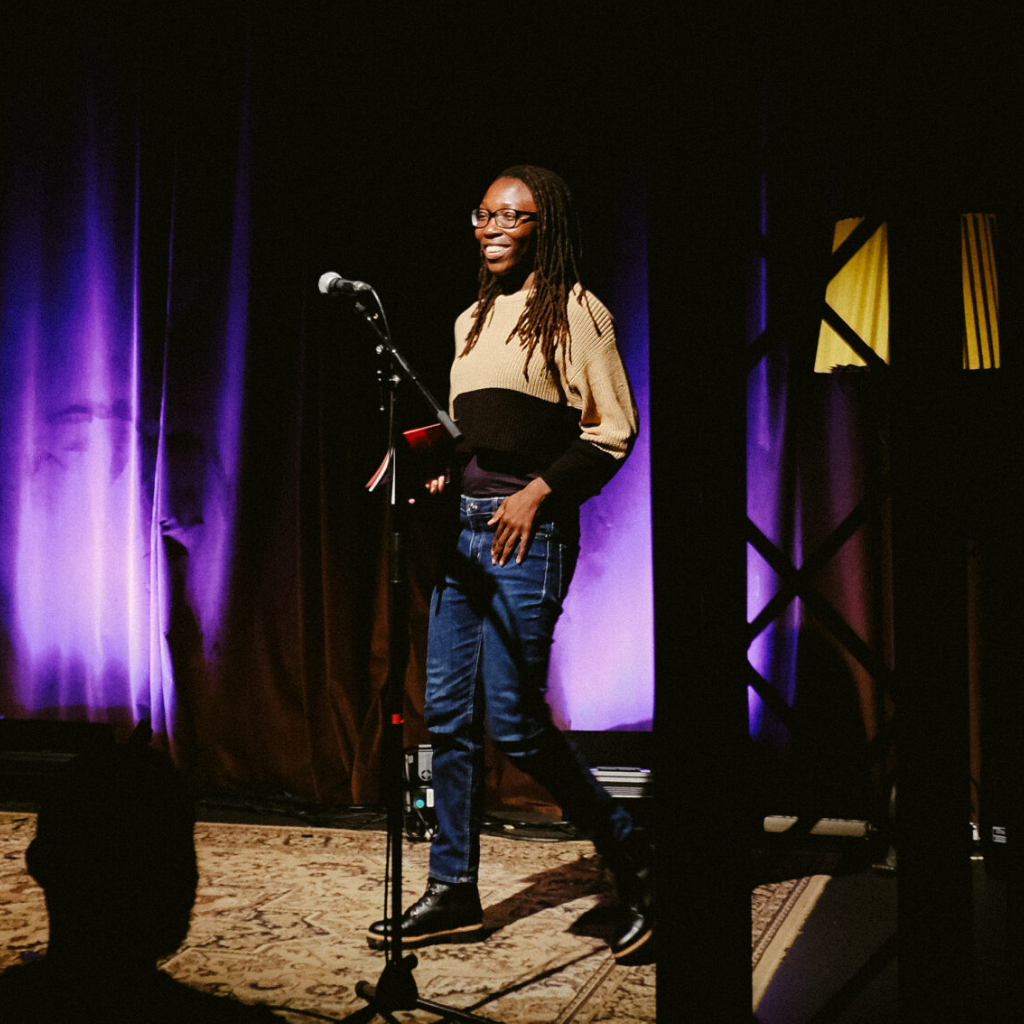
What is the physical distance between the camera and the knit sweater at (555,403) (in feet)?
6.42

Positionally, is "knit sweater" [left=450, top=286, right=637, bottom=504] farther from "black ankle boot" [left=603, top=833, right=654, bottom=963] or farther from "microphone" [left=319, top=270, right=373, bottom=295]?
"black ankle boot" [left=603, top=833, right=654, bottom=963]

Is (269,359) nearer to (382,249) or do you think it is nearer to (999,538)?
(382,249)

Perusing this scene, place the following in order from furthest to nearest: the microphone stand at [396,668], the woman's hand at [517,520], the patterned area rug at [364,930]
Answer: the woman's hand at [517,520], the patterned area rug at [364,930], the microphone stand at [396,668]

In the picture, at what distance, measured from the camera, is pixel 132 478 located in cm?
380

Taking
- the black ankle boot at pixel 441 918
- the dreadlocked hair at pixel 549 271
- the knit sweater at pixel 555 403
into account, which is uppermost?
the dreadlocked hair at pixel 549 271

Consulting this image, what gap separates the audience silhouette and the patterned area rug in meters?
0.12

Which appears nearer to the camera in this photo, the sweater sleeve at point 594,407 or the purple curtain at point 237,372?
the sweater sleeve at point 594,407

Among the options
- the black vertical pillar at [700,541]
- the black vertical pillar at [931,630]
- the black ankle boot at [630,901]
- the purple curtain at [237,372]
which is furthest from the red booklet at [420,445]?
the purple curtain at [237,372]

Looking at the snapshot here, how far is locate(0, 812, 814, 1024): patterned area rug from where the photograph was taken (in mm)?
1778

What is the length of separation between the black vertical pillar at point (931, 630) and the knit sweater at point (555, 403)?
648mm

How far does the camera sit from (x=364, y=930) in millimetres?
2145

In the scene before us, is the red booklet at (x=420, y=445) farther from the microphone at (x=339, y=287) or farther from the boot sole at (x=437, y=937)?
the boot sole at (x=437, y=937)

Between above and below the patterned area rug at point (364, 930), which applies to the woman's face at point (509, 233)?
above

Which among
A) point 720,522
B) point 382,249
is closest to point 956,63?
point 720,522
